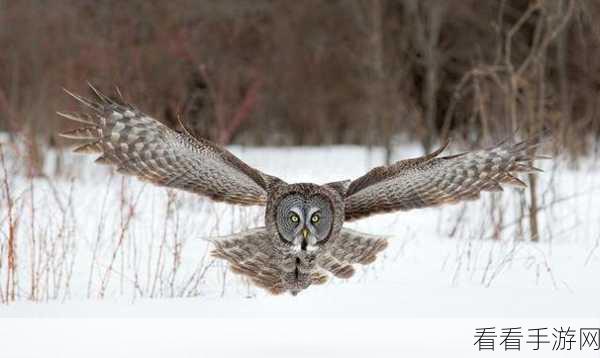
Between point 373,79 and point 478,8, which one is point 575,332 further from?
point 478,8

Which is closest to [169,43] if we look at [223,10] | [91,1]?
[91,1]

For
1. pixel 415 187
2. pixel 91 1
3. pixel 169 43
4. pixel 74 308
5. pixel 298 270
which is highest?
pixel 91 1

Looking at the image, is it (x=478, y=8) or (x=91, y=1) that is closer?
(x=91, y=1)

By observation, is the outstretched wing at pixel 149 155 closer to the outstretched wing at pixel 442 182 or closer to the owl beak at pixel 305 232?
the owl beak at pixel 305 232

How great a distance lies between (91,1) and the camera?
14.0m

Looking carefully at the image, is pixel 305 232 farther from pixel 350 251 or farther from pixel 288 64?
pixel 288 64

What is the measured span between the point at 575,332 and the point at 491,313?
845 mm

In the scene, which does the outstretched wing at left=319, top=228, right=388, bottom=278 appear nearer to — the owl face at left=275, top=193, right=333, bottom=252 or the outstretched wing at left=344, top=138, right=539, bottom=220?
the outstretched wing at left=344, top=138, right=539, bottom=220

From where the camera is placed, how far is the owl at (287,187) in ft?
12.7

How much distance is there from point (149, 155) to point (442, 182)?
1583mm

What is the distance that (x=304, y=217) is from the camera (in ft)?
12.5

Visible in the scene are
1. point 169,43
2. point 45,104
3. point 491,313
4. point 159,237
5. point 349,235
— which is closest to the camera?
point 349,235

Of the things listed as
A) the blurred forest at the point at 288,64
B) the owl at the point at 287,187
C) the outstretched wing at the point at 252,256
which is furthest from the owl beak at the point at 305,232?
the blurred forest at the point at 288,64

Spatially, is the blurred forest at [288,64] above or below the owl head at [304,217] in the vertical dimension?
above
